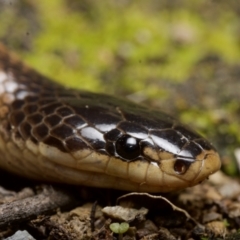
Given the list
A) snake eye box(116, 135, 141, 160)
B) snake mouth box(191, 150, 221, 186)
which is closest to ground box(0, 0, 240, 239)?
snake mouth box(191, 150, 221, 186)

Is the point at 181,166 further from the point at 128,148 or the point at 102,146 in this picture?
the point at 102,146

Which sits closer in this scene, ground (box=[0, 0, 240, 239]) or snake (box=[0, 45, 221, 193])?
snake (box=[0, 45, 221, 193])

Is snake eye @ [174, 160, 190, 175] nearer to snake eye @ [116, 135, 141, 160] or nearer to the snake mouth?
the snake mouth

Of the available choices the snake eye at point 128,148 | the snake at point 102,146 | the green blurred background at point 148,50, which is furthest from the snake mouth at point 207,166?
the green blurred background at point 148,50

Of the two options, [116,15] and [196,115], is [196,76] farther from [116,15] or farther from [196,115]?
[116,15]

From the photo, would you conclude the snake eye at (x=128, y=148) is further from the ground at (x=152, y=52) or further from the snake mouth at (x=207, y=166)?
the ground at (x=152, y=52)

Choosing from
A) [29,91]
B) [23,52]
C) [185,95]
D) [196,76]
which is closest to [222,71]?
[196,76]

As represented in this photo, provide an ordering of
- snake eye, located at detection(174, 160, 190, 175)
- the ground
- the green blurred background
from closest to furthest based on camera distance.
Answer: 1. snake eye, located at detection(174, 160, 190, 175)
2. the ground
3. the green blurred background
